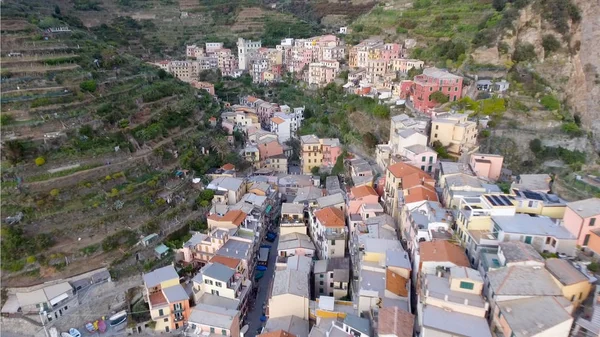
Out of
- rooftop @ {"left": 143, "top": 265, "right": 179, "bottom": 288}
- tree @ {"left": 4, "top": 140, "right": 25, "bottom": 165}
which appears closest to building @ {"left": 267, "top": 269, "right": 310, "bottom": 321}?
rooftop @ {"left": 143, "top": 265, "right": 179, "bottom": 288}

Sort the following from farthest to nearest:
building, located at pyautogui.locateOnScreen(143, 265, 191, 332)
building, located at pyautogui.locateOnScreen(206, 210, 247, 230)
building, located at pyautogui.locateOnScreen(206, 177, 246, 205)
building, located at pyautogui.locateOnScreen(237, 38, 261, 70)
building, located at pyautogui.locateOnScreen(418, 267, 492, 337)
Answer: building, located at pyautogui.locateOnScreen(237, 38, 261, 70) → building, located at pyautogui.locateOnScreen(206, 177, 246, 205) → building, located at pyautogui.locateOnScreen(206, 210, 247, 230) → building, located at pyautogui.locateOnScreen(143, 265, 191, 332) → building, located at pyautogui.locateOnScreen(418, 267, 492, 337)

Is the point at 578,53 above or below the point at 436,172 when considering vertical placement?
above

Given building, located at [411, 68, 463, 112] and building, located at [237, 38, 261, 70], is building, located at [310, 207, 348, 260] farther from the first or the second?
building, located at [237, 38, 261, 70]

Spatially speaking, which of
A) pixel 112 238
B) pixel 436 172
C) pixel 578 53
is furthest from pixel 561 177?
pixel 112 238

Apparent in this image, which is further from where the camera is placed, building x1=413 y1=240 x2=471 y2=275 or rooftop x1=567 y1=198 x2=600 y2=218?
rooftop x1=567 y1=198 x2=600 y2=218

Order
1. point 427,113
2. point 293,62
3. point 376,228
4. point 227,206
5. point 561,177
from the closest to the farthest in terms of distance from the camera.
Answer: point 376,228
point 561,177
point 227,206
point 427,113
point 293,62

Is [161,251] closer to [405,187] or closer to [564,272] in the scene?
[405,187]

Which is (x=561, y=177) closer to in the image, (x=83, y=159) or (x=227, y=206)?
(x=227, y=206)
